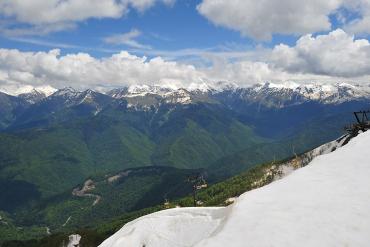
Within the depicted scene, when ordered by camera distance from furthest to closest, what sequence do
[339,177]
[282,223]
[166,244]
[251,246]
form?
[166,244] → [339,177] → [282,223] → [251,246]

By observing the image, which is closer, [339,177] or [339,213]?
[339,213]

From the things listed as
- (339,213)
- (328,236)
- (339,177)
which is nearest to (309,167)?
(339,177)

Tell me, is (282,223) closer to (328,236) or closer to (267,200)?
(328,236)

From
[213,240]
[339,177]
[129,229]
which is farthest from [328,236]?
[129,229]

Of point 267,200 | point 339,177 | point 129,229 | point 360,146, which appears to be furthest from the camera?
point 360,146

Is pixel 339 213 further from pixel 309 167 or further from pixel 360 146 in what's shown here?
pixel 360 146

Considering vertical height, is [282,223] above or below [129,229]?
above
